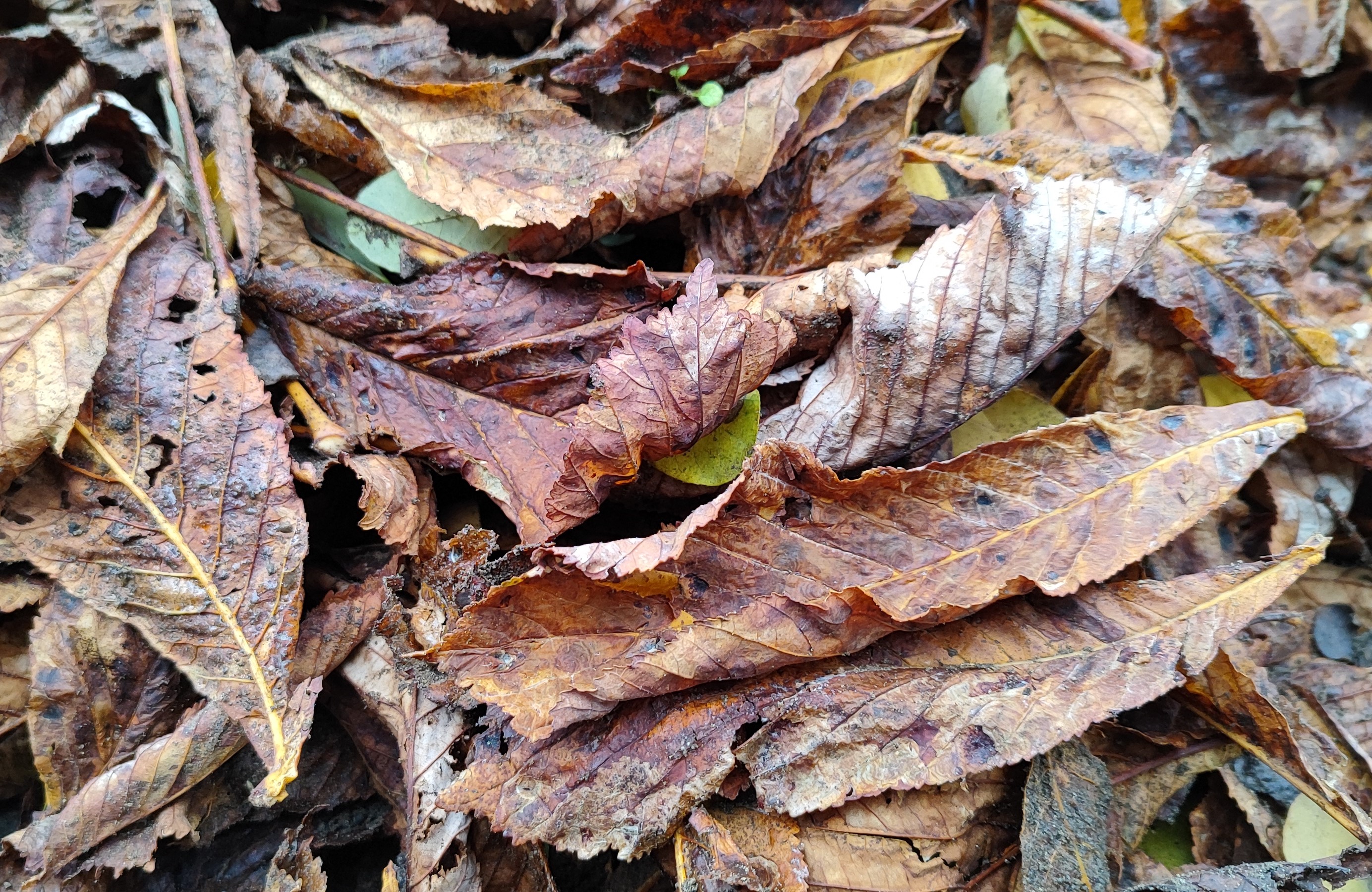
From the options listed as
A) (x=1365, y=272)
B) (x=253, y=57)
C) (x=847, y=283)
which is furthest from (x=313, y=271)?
(x=1365, y=272)

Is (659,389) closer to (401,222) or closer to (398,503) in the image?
(398,503)

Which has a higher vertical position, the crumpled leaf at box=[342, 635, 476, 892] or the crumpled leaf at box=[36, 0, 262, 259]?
the crumpled leaf at box=[36, 0, 262, 259]

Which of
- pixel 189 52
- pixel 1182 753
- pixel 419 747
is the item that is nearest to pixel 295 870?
pixel 419 747

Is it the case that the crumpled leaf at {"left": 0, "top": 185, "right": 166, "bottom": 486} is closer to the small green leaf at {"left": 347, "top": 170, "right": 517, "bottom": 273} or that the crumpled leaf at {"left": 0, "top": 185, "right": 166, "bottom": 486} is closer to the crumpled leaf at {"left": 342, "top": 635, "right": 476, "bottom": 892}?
the small green leaf at {"left": 347, "top": 170, "right": 517, "bottom": 273}

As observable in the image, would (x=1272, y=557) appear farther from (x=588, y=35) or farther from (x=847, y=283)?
(x=588, y=35)

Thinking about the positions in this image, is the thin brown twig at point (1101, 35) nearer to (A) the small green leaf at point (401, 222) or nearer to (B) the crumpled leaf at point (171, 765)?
(A) the small green leaf at point (401, 222)

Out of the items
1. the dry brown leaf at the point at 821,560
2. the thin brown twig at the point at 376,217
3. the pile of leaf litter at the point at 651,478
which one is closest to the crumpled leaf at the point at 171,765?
the pile of leaf litter at the point at 651,478

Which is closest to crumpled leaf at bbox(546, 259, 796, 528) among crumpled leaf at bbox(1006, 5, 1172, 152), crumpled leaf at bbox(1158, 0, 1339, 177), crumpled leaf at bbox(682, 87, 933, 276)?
crumpled leaf at bbox(682, 87, 933, 276)
